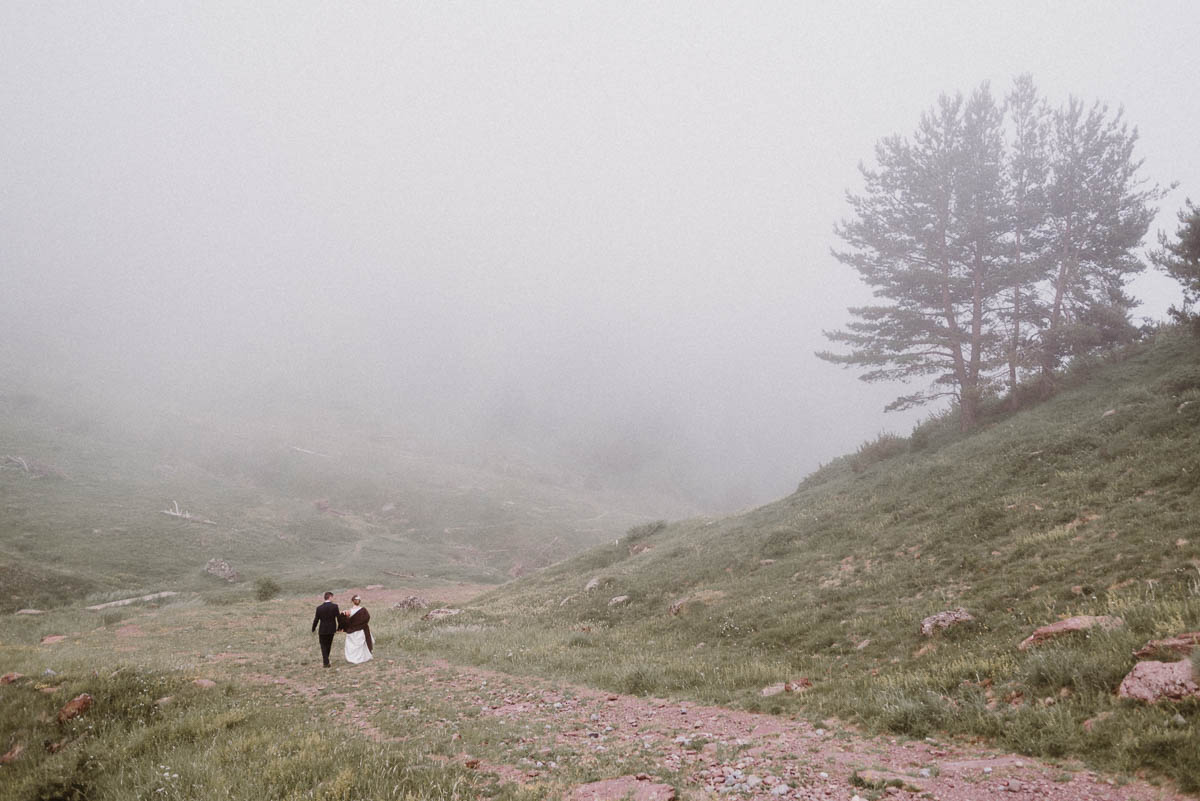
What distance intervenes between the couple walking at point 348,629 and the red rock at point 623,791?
1328 cm

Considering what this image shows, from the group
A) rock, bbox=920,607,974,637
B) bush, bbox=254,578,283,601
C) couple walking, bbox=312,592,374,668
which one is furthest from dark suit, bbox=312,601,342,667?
bush, bbox=254,578,283,601

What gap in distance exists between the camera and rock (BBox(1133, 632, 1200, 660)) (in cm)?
716

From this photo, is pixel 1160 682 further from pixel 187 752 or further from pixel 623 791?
pixel 187 752

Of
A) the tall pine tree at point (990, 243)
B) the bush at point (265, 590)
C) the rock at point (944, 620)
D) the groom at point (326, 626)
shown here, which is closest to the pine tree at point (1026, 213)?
the tall pine tree at point (990, 243)

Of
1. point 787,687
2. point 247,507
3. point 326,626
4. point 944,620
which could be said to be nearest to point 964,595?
point 944,620

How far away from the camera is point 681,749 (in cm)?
820

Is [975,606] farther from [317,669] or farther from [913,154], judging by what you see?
[913,154]

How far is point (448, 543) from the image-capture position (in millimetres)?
75938

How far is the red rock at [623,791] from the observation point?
6.13m

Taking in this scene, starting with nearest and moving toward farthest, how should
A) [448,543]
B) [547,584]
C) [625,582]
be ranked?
1. [625,582]
2. [547,584]
3. [448,543]

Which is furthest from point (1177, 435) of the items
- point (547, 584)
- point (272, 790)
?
point (547, 584)

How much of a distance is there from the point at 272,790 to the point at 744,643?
1225 centimetres

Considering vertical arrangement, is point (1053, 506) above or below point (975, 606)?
above

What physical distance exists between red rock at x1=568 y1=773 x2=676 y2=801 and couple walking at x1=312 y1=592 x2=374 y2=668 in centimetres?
1328
